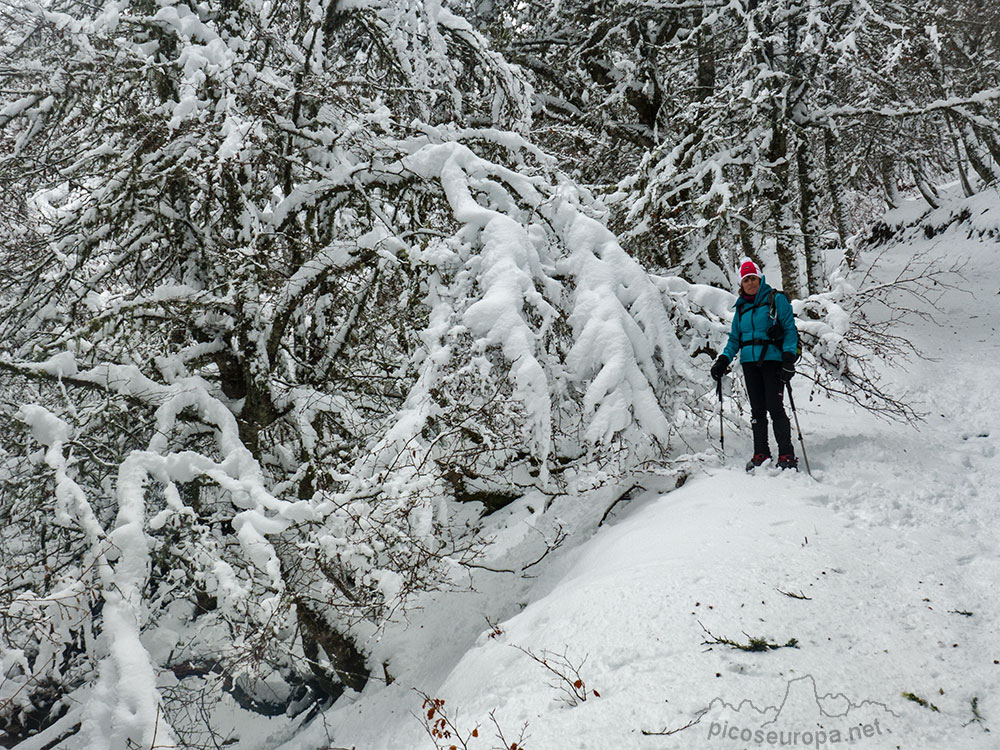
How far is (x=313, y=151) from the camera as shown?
5.67m

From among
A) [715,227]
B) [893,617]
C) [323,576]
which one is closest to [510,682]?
[323,576]

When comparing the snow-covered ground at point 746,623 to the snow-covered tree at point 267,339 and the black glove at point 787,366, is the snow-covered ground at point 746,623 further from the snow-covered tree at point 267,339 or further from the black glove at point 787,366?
the black glove at point 787,366

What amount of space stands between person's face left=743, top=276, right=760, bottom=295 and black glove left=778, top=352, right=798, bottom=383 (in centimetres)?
58

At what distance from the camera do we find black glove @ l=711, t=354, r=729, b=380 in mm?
5176

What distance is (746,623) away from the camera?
3107 mm

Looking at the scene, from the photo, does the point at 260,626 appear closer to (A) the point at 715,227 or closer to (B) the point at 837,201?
(A) the point at 715,227

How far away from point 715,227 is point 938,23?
5611 millimetres

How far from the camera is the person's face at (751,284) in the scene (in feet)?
17.7

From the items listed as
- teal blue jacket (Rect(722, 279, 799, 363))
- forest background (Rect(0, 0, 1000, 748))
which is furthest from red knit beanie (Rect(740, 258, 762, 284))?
forest background (Rect(0, 0, 1000, 748))
